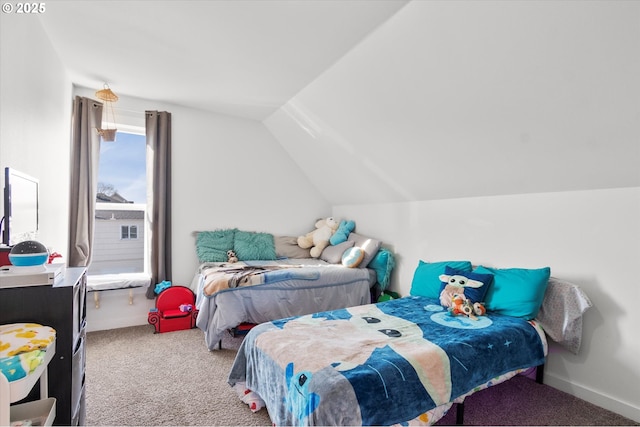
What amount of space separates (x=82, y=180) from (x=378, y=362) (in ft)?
11.0

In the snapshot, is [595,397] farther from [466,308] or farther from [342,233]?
[342,233]

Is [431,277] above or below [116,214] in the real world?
below

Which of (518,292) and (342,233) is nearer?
(518,292)

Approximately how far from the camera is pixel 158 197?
3.64m

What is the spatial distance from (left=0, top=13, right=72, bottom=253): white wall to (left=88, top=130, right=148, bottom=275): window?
462 mm

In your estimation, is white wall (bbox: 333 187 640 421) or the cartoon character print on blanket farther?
white wall (bbox: 333 187 640 421)

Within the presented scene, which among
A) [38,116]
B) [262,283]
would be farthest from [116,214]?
[262,283]

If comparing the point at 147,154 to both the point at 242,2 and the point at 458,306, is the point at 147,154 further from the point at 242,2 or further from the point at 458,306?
the point at 458,306

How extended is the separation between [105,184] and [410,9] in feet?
11.6

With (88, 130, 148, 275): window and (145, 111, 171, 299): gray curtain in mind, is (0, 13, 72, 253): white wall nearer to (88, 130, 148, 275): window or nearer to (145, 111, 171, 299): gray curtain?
(88, 130, 148, 275): window

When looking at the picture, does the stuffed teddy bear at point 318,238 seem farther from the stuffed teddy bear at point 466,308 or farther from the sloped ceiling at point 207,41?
the stuffed teddy bear at point 466,308

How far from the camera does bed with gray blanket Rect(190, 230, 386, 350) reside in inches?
114

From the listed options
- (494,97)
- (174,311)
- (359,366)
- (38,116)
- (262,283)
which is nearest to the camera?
(359,366)

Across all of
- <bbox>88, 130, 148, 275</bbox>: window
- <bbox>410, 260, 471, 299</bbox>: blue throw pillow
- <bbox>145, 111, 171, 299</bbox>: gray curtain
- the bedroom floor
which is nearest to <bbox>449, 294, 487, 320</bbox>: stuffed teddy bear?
<bbox>410, 260, 471, 299</bbox>: blue throw pillow
